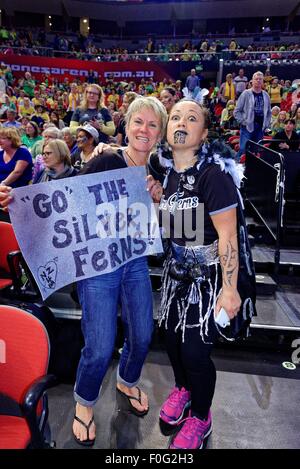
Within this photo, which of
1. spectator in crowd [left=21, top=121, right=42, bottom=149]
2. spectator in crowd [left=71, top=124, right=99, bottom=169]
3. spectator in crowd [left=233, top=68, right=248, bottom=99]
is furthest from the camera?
spectator in crowd [left=233, top=68, right=248, bottom=99]

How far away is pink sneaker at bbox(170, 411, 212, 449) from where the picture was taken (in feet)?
6.33

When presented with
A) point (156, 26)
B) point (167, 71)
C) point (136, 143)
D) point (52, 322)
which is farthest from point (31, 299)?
point (156, 26)

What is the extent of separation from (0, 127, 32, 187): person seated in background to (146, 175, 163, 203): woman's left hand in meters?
2.93

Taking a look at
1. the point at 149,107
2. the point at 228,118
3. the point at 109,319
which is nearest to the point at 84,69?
the point at 228,118

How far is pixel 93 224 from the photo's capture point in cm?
181

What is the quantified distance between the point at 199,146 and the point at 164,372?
5.54 ft

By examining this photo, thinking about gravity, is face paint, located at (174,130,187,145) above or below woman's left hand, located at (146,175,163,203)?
above

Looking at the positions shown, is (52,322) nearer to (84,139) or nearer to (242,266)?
(242,266)

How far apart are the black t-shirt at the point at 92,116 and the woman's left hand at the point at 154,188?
2.55 meters

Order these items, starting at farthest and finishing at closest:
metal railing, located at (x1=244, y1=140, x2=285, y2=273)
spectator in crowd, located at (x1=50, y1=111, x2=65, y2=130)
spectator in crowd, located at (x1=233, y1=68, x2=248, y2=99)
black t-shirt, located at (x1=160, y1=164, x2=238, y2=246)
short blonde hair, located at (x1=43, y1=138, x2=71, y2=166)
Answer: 1. spectator in crowd, located at (x1=233, y1=68, x2=248, y2=99)
2. spectator in crowd, located at (x1=50, y1=111, x2=65, y2=130)
3. metal railing, located at (x1=244, y1=140, x2=285, y2=273)
4. short blonde hair, located at (x1=43, y1=138, x2=71, y2=166)
5. black t-shirt, located at (x1=160, y1=164, x2=238, y2=246)

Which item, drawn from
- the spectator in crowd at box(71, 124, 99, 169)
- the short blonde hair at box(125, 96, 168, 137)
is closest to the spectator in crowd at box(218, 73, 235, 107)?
the spectator in crowd at box(71, 124, 99, 169)

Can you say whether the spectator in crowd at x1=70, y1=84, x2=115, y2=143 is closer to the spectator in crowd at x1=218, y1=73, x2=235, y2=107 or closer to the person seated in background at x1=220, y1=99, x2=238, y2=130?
the person seated in background at x1=220, y1=99, x2=238, y2=130

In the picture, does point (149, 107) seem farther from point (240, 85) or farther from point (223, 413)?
point (240, 85)

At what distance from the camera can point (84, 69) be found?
55.1 ft
